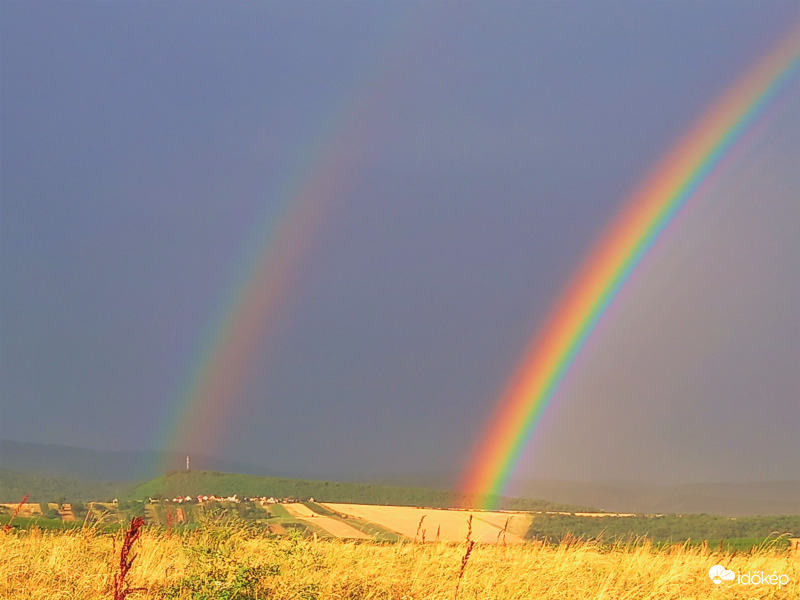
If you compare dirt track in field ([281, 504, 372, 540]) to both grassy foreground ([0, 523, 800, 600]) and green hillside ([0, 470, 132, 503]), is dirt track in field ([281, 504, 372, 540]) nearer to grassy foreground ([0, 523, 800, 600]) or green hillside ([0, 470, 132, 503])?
grassy foreground ([0, 523, 800, 600])

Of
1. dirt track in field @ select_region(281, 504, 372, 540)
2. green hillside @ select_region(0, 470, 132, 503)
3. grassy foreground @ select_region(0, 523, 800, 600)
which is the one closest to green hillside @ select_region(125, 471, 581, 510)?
green hillside @ select_region(0, 470, 132, 503)

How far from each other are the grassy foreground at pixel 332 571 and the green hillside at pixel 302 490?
3285 centimetres

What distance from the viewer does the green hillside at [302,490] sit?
4772 centimetres

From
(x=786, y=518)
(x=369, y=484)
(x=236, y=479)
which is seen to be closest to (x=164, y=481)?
(x=236, y=479)

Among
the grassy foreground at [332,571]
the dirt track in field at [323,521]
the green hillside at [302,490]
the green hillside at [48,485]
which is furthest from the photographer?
the green hillside at [48,485]

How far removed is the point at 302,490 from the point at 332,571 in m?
41.8

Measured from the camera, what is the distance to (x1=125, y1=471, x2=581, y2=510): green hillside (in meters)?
47.7

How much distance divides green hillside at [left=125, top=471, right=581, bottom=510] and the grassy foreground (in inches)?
1293

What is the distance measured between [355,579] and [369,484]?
48.8 m

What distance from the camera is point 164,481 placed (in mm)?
49562

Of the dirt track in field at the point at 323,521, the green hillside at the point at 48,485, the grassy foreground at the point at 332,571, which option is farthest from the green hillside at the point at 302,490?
the grassy foreground at the point at 332,571

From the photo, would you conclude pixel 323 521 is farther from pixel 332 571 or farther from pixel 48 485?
pixel 48 485

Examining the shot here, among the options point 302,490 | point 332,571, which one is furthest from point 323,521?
point 302,490

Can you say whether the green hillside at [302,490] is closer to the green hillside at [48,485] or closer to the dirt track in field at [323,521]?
the green hillside at [48,485]
